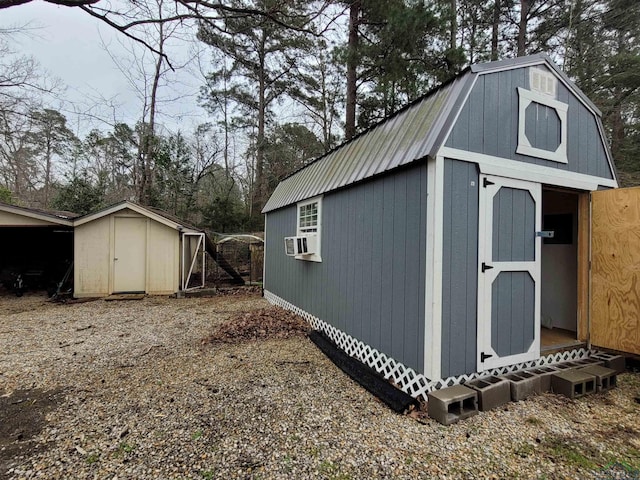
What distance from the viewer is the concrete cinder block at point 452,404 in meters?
2.35

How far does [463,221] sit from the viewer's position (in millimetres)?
2680

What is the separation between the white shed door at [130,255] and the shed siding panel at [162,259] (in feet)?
0.49

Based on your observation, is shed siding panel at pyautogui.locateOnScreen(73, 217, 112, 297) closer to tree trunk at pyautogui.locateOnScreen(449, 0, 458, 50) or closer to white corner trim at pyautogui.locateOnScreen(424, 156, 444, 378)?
white corner trim at pyautogui.locateOnScreen(424, 156, 444, 378)

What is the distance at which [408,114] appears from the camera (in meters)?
3.27

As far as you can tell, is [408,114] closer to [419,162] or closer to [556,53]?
[419,162]

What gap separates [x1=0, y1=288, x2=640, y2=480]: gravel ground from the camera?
6.22 feet

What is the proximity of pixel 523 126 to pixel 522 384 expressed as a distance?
2.58 meters

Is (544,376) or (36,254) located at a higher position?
(36,254)

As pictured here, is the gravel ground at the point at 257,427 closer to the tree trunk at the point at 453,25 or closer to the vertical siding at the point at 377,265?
the vertical siding at the point at 377,265

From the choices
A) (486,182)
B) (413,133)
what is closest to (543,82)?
(486,182)

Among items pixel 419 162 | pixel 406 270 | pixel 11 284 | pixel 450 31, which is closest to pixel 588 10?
pixel 450 31

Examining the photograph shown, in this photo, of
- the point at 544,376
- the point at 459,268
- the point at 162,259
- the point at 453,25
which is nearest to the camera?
the point at 459,268

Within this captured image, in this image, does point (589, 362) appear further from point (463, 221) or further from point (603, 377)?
point (463, 221)

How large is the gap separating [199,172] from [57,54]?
654 cm
